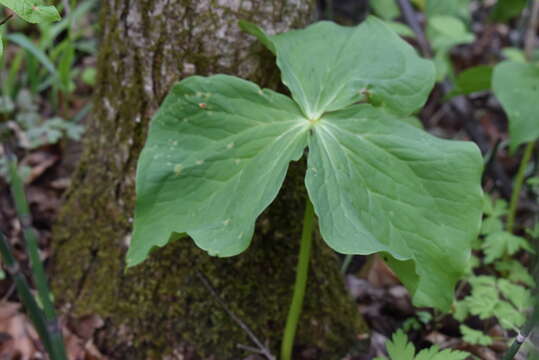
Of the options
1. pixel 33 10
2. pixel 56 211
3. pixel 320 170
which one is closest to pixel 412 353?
pixel 320 170

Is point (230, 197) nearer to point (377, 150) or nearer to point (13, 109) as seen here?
point (377, 150)

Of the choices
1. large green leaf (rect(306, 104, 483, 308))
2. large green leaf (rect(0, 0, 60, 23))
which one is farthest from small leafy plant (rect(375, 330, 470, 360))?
large green leaf (rect(0, 0, 60, 23))

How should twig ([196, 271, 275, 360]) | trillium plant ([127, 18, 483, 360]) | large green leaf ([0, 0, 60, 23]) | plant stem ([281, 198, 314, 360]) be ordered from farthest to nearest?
twig ([196, 271, 275, 360])
plant stem ([281, 198, 314, 360])
trillium plant ([127, 18, 483, 360])
large green leaf ([0, 0, 60, 23])

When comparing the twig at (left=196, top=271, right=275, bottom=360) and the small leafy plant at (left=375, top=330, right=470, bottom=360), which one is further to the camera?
the twig at (left=196, top=271, right=275, bottom=360)

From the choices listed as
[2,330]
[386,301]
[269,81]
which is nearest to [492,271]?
[386,301]

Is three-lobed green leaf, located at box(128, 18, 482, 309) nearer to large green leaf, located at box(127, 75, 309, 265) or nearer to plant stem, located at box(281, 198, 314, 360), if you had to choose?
large green leaf, located at box(127, 75, 309, 265)

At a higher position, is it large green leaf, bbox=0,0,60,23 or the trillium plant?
large green leaf, bbox=0,0,60,23

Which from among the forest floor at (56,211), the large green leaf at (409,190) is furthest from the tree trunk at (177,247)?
the large green leaf at (409,190)

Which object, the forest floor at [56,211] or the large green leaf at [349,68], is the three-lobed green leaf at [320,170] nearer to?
the large green leaf at [349,68]

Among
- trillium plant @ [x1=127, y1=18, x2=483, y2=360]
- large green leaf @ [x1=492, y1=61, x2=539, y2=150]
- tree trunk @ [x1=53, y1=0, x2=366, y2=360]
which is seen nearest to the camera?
trillium plant @ [x1=127, y1=18, x2=483, y2=360]
